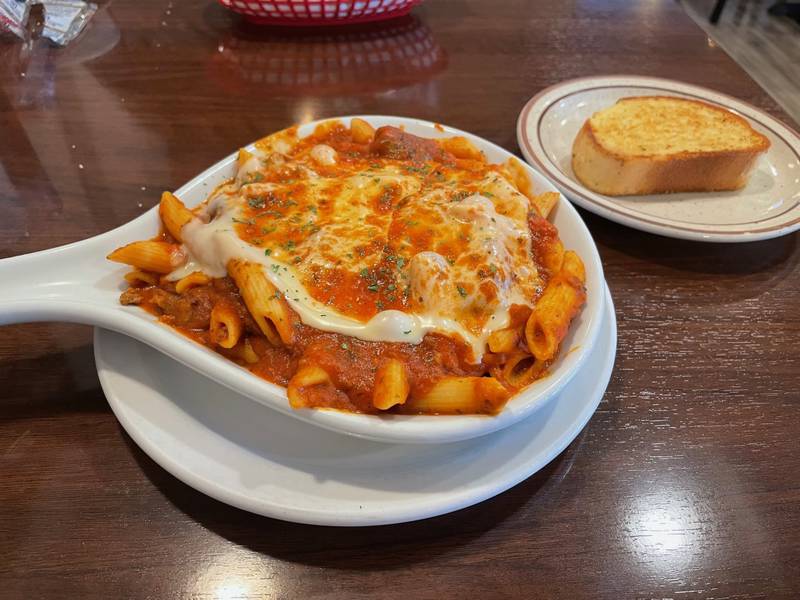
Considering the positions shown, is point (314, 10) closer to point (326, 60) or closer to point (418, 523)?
point (326, 60)

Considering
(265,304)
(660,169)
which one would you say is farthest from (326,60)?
(265,304)

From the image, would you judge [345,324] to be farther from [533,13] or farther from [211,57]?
[533,13]

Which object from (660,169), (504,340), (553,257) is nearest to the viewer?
(504,340)

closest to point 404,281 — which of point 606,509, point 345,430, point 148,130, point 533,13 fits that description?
point 345,430

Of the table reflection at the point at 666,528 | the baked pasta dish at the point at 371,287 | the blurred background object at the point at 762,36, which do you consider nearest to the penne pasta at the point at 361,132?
the baked pasta dish at the point at 371,287

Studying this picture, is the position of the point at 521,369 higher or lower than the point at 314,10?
lower

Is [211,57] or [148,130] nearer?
[148,130]
